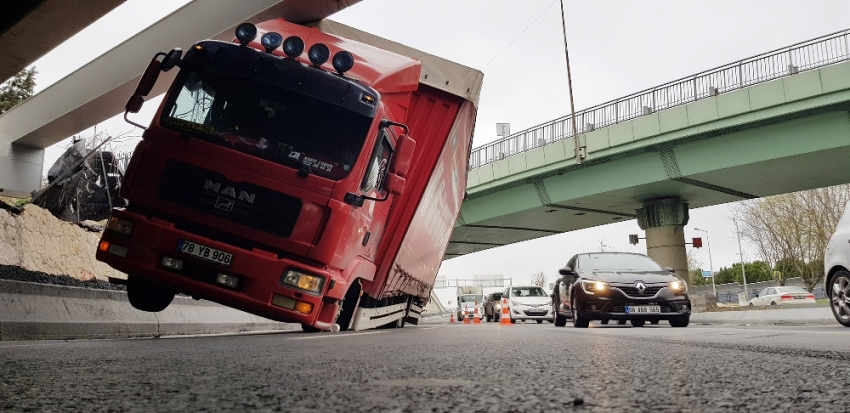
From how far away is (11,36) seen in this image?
11.7 meters

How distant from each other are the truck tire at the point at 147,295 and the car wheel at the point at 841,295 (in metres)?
9.26

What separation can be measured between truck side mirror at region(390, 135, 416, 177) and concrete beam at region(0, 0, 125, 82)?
17.6ft

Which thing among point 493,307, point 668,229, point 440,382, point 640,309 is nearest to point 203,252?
point 440,382

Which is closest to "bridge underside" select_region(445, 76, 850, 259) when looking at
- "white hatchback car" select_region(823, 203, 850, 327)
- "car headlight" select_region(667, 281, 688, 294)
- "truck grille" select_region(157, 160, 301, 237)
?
"car headlight" select_region(667, 281, 688, 294)

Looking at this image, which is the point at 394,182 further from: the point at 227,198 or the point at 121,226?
the point at 121,226

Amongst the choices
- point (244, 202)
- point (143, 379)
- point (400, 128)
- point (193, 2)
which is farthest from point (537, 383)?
point (193, 2)

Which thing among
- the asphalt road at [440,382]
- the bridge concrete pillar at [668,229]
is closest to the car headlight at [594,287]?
the asphalt road at [440,382]

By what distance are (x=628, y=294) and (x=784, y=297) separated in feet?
90.8

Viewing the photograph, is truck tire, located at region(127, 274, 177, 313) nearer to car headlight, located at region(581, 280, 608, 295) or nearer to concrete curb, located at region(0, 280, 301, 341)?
concrete curb, located at region(0, 280, 301, 341)

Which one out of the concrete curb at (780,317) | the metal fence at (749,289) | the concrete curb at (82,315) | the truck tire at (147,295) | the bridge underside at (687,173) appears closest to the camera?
the concrete curb at (82,315)

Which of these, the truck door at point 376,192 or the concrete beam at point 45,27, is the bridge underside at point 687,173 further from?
the concrete beam at point 45,27

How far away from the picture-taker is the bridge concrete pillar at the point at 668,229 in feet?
92.7

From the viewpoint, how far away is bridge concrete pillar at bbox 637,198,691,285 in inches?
1112

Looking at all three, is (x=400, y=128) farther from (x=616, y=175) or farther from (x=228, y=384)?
(x=616, y=175)
